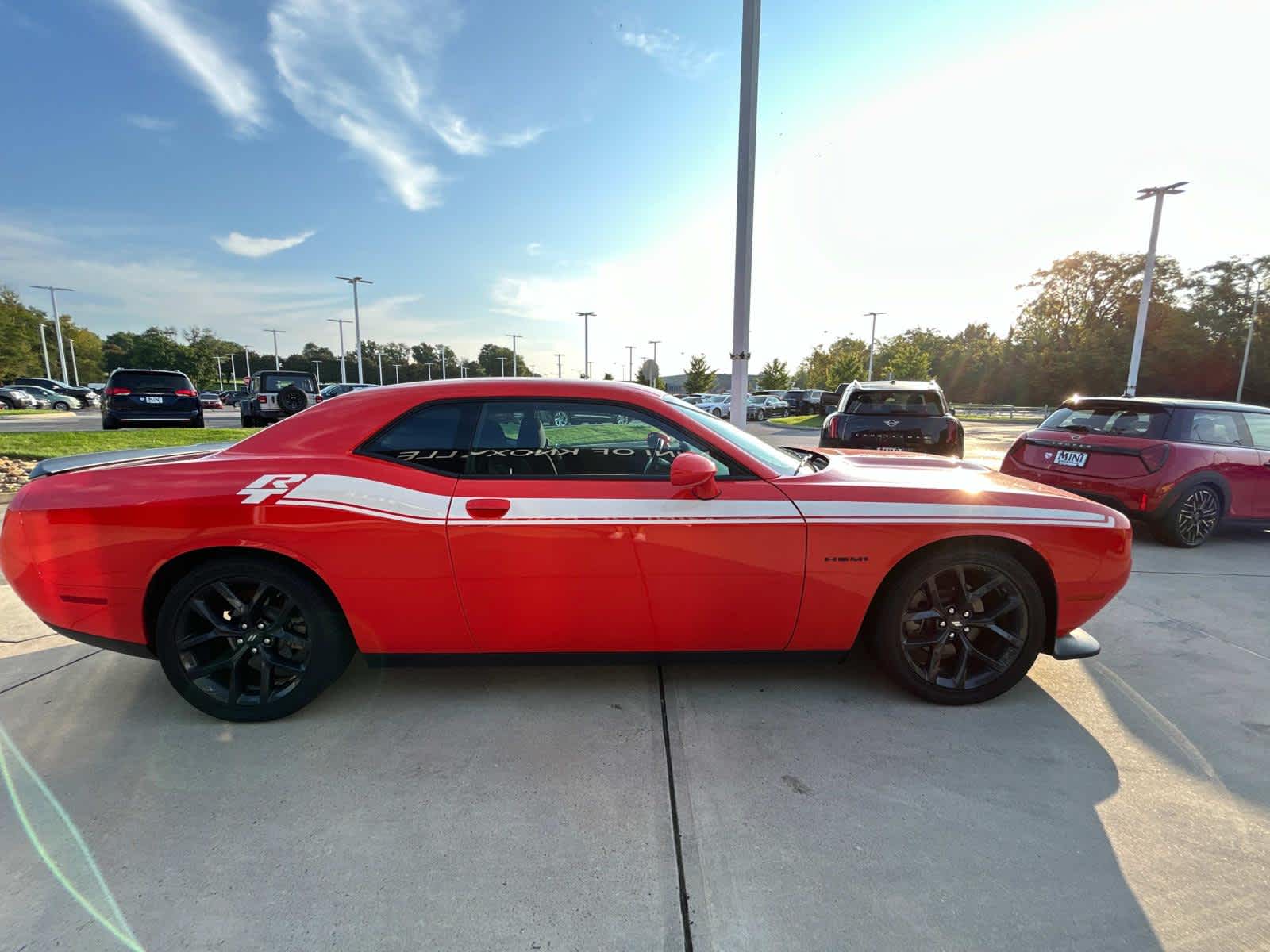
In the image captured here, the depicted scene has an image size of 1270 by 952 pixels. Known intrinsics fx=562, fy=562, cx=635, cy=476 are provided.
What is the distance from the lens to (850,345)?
58.7 metres

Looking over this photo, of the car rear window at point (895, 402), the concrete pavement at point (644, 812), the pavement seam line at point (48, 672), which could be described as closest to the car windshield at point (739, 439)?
the concrete pavement at point (644, 812)

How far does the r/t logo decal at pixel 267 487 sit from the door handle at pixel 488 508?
71 cm

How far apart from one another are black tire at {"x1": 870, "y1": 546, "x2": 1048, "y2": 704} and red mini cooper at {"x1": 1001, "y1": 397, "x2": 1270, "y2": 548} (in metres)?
3.59

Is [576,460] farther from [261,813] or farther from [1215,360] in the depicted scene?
[1215,360]

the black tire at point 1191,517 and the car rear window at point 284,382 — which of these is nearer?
the black tire at point 1191,517

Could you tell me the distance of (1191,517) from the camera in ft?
16.5

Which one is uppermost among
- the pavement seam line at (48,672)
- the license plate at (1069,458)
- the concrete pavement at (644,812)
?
the license plate at (1069,458)

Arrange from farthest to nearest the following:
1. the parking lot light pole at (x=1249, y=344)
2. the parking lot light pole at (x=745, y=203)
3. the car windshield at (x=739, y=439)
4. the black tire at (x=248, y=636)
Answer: the parking lot light pole at (x=1249, y=344) < the parking lot light pole at (x=745, y=203) < the car windshield at (x=739, y=439) < the black tire at (x=248, y=636)

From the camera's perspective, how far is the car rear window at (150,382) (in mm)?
11578

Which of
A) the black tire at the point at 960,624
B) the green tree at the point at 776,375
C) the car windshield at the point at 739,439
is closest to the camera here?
the black tire at the point at 960,624

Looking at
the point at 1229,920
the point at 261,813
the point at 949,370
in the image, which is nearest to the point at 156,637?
the point at 261,813

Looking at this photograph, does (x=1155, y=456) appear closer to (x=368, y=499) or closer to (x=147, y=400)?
(x=368, y=499)

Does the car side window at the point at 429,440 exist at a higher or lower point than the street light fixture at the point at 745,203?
lower

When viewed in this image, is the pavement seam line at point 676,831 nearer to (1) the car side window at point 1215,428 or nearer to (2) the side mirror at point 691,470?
(2) the side mirror at point 691,470
